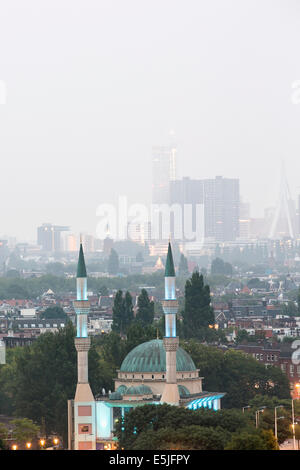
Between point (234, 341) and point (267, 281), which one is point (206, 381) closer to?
point (234, 341)

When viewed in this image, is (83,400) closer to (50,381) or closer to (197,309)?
(50,381)

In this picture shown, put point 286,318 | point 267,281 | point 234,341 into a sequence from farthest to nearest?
point 267,281 < point 286,318 < point 234,341

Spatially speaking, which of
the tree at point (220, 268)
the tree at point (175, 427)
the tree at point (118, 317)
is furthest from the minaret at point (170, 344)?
the tree at point (220, 268)

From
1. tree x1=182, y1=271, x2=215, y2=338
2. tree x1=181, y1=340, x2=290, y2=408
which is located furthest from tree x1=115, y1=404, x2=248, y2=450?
tree x1=182, y1=271, x2=215, y2=338

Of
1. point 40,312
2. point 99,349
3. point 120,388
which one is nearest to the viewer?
point 120,388

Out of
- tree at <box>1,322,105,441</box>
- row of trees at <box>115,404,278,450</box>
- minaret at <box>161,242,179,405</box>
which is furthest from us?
tree at <box>1,322,105,441</box>

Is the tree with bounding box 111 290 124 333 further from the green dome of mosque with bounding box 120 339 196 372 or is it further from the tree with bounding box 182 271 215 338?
the green dome of mosque with bounding box 120 339 196 372

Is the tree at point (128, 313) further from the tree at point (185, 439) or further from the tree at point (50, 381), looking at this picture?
the tree at point (185, 439)

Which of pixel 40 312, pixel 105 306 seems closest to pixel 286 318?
pixel 40 312
